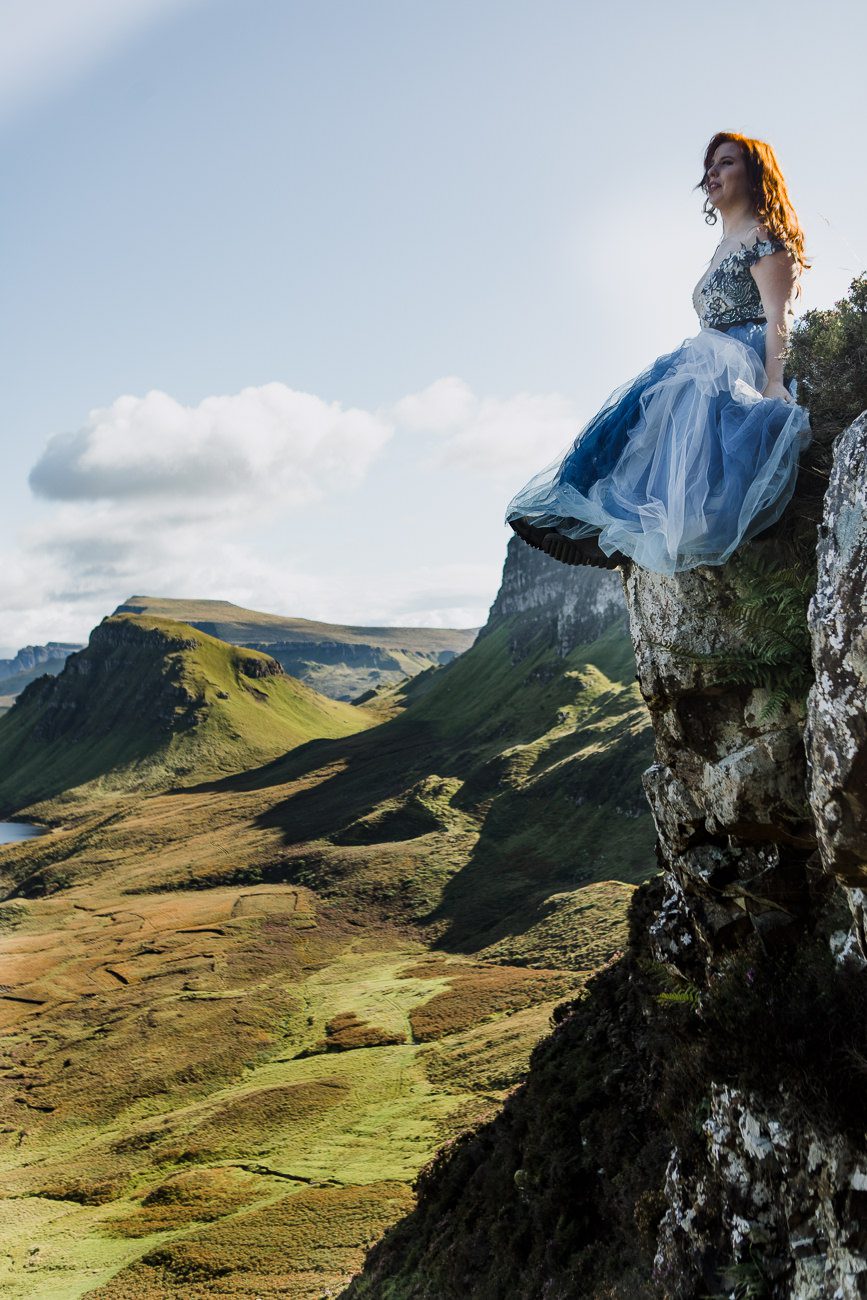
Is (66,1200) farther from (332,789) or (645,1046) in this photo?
(332,789)

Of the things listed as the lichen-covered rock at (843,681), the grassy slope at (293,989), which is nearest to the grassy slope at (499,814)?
the grassy slope at (293,989)

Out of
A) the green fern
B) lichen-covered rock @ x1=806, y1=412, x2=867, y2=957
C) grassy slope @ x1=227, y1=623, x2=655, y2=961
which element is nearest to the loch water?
grassy slope @ x1=227, y1=623, x2=655, y2=961

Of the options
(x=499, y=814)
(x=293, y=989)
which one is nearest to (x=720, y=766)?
(x=293, y=989)

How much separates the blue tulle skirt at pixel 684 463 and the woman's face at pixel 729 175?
1.14 metres

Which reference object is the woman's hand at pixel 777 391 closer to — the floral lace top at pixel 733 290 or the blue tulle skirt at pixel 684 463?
the blue tulle skirt at pixel 684 463

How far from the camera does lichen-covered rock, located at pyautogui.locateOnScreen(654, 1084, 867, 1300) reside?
573 cm

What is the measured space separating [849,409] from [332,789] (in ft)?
418

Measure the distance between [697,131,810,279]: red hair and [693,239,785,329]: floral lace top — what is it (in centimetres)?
16

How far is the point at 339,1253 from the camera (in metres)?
25.7

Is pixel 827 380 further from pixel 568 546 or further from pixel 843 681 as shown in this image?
pixel 843 681

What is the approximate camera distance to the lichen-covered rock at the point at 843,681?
4.71 meters

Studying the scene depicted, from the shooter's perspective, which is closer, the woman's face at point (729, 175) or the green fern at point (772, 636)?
the green fern at point (772, 636)

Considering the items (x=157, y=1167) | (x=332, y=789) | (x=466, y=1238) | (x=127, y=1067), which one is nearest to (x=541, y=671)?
(x=332, y=789)

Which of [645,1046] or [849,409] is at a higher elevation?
[849,409]
